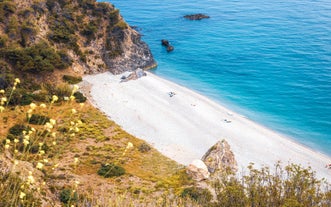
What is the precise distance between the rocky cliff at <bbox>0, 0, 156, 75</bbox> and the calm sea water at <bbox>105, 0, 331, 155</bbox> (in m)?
9.46

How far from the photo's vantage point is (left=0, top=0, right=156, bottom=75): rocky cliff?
195 ft

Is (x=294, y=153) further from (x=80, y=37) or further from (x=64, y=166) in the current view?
(x=80, y=37)

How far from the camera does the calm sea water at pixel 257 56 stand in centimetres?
6216

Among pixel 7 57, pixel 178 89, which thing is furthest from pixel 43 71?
pixel 178 89

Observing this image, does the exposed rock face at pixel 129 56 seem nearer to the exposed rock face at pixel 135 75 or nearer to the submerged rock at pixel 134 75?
the submerged rock at pixel 134 75

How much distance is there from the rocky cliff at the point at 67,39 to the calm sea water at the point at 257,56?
946 centimetres

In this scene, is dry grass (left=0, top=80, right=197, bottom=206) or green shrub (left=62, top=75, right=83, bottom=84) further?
green shrub (left=62, top=75, right=83, bottom=84)

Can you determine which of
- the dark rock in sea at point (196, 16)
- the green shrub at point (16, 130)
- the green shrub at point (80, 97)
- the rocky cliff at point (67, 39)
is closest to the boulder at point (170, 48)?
the rocky cliff at point (67, 39)

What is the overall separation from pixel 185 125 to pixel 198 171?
16538mm

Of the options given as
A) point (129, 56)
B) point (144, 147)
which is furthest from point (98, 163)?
point (129, 56)

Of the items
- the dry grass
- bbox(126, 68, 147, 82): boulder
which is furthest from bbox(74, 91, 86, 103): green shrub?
bbox(126, 68, 147, 82): boulder

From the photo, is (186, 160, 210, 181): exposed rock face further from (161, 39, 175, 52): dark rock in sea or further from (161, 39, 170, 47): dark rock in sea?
(161, 39, 170, 47): dark rock in sea

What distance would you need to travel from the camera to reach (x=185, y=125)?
5453cm

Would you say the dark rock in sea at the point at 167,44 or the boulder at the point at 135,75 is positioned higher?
the dark rock in sea at the point at 167,44
